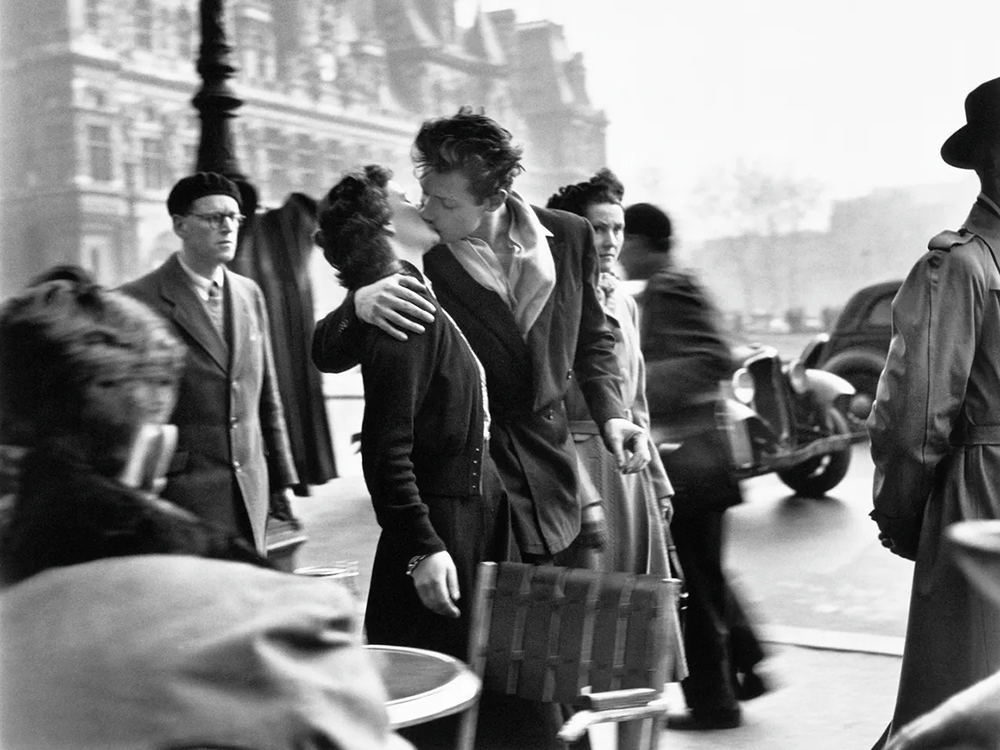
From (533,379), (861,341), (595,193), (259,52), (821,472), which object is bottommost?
(821,472)

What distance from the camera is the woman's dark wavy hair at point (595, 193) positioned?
5.01 m

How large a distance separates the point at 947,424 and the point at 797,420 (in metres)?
8.00

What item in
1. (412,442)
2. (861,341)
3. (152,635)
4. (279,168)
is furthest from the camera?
(279,168)

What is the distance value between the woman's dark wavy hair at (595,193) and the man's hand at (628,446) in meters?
0.94

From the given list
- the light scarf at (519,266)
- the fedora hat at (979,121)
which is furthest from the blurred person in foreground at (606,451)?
the fedora hat at (979,121)

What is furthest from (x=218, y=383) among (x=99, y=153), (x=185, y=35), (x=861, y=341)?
(x=185, y=35)

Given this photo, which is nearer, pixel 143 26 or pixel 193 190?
pixel 193 190

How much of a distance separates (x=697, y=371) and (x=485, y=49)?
2017cm

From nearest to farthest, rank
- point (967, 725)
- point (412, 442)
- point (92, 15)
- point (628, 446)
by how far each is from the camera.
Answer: point (967, 725) → point (412, 442) → point (628, 446) → point (92, 15)

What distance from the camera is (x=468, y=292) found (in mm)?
3879

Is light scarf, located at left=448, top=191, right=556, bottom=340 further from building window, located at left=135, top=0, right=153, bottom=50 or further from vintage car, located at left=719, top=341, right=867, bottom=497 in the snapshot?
building window, located at left=135, top=0, right=153, bottom=50

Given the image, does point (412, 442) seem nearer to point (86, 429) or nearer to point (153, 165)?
point (86, 429)

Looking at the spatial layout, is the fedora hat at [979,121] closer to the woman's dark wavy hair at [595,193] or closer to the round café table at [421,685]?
the woman's dark wavy hair at [595,193]

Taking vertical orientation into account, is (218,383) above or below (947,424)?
above
